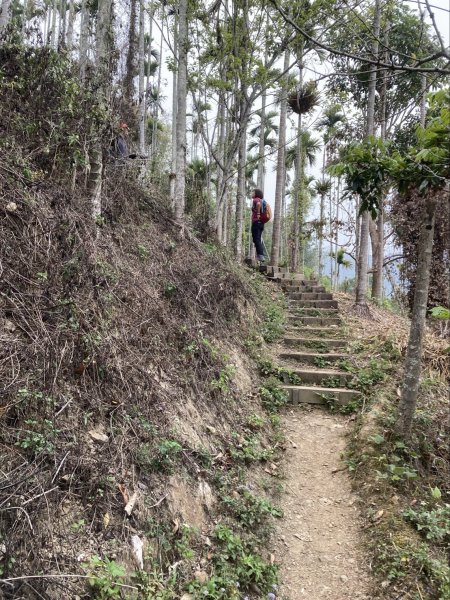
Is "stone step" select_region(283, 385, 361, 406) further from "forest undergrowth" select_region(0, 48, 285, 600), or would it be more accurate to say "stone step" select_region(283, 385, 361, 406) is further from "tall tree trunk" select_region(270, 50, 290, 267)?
"tall tree trunk" select_region(270, 50, 290, 267)

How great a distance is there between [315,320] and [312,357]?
1744 mm

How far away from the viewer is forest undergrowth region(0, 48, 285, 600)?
1.98m

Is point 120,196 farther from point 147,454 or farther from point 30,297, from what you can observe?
point 147,454

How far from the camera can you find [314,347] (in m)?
6.68

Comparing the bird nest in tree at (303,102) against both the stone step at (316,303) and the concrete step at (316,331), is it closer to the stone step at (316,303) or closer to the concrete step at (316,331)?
the stone step at (316,303)

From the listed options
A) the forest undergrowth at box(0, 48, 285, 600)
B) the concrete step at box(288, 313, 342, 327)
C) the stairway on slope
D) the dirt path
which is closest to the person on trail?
the stairway on slope

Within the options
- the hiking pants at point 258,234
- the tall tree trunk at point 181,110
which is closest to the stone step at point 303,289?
the hiking pants at point 258,234

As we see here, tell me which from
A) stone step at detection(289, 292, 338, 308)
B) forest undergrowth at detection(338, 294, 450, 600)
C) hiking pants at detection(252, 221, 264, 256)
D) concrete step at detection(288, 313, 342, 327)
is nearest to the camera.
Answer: forest undergrowth at detection(338, 294, 450, 600)

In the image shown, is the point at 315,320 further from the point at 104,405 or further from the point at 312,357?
the point at 104,405

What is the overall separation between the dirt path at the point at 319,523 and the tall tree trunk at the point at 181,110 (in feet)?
13.9

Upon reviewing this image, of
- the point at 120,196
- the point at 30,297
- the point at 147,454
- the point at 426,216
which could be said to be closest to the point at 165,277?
the point at 120,196

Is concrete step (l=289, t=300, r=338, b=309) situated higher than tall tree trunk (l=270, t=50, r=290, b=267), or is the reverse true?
tall tree trunk (l=270, t=50, r=290, b=267)

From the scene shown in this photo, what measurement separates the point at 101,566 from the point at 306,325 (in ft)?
20.8

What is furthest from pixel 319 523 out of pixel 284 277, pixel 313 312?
pixel 284 277
